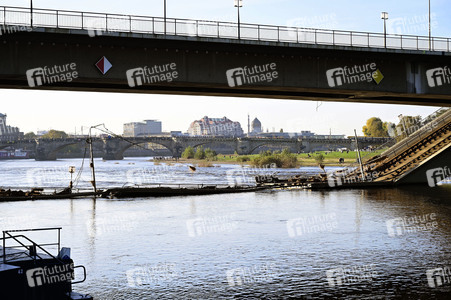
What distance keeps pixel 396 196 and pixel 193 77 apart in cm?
3555

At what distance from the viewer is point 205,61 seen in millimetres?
36281

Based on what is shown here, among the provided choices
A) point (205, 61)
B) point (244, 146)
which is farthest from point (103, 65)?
point (244, 146)

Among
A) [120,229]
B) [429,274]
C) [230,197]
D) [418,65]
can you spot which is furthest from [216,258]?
[230,197]

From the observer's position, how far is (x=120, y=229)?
4122 cm

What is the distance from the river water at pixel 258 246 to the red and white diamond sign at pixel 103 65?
36.1ft

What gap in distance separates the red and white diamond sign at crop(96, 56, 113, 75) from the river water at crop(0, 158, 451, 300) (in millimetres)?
10991

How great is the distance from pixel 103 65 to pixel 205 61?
690 cm

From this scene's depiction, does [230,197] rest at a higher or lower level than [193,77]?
lower

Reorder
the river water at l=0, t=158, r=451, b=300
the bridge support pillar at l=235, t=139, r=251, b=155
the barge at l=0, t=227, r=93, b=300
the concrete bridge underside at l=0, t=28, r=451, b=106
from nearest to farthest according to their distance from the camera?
the barge at l=0, t=227, r=93, b=300 < the river water at l=0, t=158, r=451, b=300 < the concrete bridge underside at l=0, t=28, r=451, b=106 < the bridge support pillar at l=235, t=139, r=251, b=155

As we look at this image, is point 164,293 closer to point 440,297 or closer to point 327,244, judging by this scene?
point 440,297

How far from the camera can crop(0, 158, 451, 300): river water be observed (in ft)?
77.5

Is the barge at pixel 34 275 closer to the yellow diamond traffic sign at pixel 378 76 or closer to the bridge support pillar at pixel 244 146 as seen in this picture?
the yellow diamond traffic sign at pixel 378 76

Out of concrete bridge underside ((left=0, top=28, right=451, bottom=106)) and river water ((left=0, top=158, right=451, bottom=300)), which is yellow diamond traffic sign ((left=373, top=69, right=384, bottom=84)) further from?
river water ((left=0, top=158, right=451, bottom=300))

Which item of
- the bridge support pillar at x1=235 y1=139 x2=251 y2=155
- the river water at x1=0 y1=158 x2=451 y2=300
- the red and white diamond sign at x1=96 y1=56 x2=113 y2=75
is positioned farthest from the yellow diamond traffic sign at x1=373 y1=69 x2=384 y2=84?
the bridge support pillar at x1=235 y1=139 x2=251 y2=155
